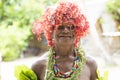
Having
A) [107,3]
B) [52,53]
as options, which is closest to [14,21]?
[107,3]

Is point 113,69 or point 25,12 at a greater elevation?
point 25,12

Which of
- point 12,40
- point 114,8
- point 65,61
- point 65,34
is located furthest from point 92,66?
point 12,40

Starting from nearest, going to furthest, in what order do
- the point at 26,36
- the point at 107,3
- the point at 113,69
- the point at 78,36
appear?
the point at 78,36 < the point at 113,69 < the point at 107,3 < the point at 26,36

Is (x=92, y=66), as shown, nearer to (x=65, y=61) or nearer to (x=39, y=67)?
(x=65, y=61)

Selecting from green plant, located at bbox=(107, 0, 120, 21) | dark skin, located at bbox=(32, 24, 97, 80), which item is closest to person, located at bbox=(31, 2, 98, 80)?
dark skin, located at bbox=(32, 24, 97, 80)

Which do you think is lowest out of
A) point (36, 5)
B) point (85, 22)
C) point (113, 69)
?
point (113, 69)

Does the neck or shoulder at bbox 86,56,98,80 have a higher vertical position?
the neck

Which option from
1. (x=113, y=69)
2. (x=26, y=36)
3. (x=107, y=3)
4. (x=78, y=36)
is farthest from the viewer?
(x=26, y=36)

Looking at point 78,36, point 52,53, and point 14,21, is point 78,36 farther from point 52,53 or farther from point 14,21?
point 14,21

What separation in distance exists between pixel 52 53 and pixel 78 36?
163 mm

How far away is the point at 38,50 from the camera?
236 inches

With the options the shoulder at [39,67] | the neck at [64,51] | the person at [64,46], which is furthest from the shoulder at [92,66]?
the shoulder at [39,67]

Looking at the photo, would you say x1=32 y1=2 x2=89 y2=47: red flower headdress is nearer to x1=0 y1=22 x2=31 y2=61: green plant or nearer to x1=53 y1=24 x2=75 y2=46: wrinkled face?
x1=53 y1=24 x2=75 y2=46: wrinkled face

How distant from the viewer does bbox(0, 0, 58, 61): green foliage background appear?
5.47 meters
